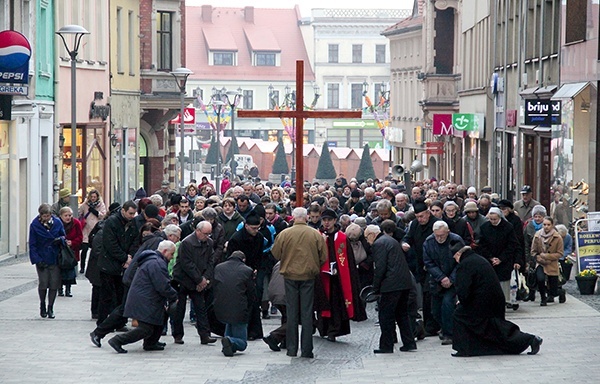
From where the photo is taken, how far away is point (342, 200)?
108ft

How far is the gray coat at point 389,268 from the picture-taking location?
16688mm

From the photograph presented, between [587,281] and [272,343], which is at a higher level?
[587,281]

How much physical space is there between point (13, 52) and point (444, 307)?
440 inches

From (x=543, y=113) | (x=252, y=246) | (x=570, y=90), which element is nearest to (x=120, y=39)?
(x=543, y=113)

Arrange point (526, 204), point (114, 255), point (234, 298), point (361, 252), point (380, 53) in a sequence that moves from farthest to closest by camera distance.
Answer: point (380, 53), point (526, 204), point (361, 252), point (114, 255), point (234, 298)

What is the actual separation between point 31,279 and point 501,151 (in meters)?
19.7

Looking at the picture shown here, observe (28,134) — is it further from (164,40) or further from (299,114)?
(164,40)

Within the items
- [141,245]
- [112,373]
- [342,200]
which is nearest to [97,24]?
[342,200]

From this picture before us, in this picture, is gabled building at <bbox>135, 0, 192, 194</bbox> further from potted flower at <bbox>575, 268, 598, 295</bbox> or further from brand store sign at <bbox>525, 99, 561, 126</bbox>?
potted flower at <bbox>575, 268, 598, 295</bbox>

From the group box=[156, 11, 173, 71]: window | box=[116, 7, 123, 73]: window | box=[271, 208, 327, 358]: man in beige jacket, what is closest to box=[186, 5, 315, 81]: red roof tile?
box=[156, 11, 173, 71]: window

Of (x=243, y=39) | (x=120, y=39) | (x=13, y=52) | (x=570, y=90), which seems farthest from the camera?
(x=243, y=39)

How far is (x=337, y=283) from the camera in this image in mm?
17453

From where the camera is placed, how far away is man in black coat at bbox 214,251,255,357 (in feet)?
54.3

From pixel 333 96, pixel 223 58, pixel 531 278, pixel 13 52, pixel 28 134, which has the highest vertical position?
pixel 223 58
